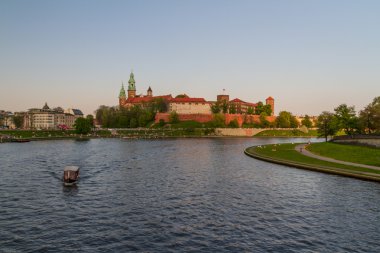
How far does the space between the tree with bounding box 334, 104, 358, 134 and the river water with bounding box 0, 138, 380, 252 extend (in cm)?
5615

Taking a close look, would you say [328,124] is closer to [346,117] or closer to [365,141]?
[346,117]

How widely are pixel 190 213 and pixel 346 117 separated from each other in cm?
8432

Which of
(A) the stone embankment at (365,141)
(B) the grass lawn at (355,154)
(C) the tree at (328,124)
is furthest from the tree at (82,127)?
(A) the stone embankment at (365,141)

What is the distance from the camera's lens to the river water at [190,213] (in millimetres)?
23500

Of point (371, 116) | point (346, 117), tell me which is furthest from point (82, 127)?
point (371, 116)

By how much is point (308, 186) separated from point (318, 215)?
40.8ft

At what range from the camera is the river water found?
23500mm

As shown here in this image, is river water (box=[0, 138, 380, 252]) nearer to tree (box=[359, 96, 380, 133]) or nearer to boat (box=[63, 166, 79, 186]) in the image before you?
boat (box=[63, 166, 79, 186])

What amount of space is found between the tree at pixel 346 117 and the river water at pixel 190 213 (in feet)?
184

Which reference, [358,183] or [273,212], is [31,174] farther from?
[358,183]

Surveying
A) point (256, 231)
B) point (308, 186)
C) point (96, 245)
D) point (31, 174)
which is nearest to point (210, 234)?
point (256, 231)

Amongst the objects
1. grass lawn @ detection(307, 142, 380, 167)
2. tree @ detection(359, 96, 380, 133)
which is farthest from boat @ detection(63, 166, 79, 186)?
tree @ detection(359, 96, 380, 133)

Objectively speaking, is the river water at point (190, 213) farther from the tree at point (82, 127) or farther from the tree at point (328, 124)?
the tree at point (82, 127)

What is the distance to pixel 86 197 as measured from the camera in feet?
123
